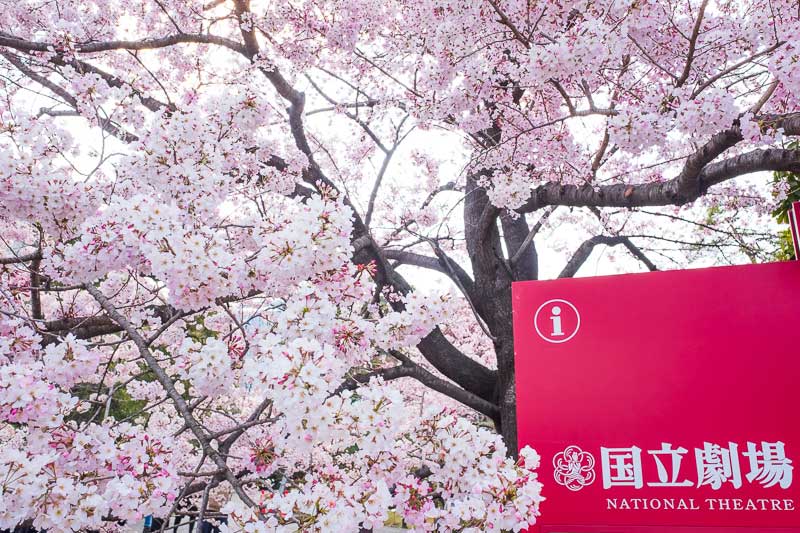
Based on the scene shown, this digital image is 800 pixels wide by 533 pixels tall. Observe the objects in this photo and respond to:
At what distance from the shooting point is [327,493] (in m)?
1.36

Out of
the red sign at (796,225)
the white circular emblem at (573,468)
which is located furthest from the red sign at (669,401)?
the red sign at (796,225)

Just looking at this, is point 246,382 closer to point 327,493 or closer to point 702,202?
point 327,493

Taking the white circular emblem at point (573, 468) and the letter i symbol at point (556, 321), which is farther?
Answer: the letter i symbol at point (556, 321)

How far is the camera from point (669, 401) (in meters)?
2.68

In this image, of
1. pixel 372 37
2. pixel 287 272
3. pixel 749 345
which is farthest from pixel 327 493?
pixel 372 37

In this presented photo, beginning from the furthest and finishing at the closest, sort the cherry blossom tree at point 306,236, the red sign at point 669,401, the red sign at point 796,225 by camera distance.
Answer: the red sign at point 796,225
the red sign at point 669,401
the cherry blossom tree at point 306,236

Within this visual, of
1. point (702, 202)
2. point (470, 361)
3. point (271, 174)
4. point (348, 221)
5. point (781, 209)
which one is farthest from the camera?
point (702, 202)

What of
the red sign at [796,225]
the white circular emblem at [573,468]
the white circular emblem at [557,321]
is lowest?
the white circular emblem at [573,468]

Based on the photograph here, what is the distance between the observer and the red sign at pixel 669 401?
8.27 ft

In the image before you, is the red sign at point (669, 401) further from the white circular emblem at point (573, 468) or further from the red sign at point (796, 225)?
the red sign at point (796, 225)

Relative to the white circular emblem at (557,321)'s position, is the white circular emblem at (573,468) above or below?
below


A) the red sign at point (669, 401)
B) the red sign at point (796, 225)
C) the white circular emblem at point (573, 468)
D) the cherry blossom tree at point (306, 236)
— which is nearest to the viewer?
the cherry blossom tree at point (306, 236)

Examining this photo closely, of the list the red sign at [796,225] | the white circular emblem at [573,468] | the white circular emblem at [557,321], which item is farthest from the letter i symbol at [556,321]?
the red sign at [796,225]

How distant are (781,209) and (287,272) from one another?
489 cm
